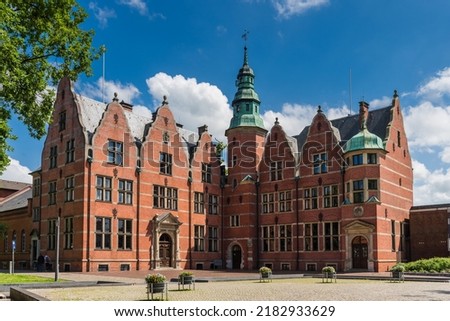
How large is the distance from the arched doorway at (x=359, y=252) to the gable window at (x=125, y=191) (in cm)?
1872

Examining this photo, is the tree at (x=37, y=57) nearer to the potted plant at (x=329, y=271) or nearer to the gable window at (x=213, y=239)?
the potted plant at (x=329, y=271)

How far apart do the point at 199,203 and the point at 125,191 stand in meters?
9.24

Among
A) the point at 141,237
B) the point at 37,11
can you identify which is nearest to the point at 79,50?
the point at 37,11

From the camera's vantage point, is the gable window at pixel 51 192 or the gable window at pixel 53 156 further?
the gable window at pixel 53 156

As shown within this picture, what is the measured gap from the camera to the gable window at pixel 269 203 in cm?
5094

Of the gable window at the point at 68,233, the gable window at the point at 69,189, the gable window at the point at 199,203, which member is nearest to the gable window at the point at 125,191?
the gable window at the point at 69,189

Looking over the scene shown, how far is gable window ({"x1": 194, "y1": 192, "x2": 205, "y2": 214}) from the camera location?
5109 cm

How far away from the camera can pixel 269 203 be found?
168 feet

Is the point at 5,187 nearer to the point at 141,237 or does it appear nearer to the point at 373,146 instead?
the point at 141,237

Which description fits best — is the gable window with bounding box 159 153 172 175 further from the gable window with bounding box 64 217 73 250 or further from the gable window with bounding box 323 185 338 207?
the gable window with bounding box 323 185 338 207

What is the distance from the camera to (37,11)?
2327cm

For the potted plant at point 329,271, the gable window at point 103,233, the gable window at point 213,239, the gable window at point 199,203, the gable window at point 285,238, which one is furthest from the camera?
the gable window at point 213,239

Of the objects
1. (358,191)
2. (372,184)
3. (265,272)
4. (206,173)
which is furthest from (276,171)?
(265,272)
